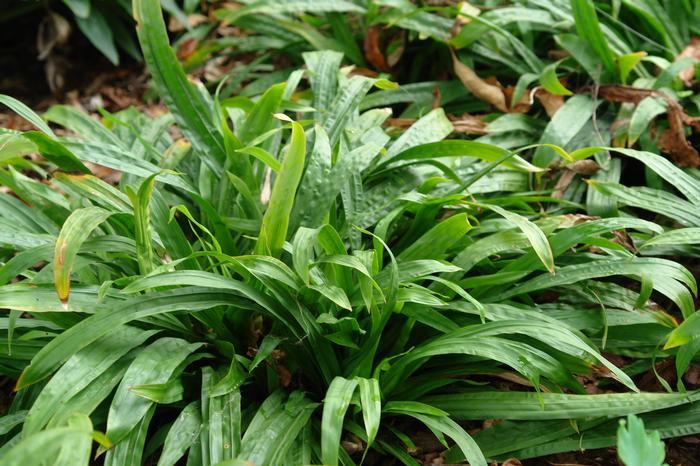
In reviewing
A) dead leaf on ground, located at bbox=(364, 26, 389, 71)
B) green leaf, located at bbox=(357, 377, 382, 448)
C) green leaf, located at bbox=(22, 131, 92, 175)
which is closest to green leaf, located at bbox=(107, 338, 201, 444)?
green leaf, located at bbox=(357, 377, 382, 448)

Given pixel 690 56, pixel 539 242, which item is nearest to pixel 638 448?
pixel 539 242

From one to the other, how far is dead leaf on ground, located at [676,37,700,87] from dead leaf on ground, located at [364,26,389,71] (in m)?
1.11

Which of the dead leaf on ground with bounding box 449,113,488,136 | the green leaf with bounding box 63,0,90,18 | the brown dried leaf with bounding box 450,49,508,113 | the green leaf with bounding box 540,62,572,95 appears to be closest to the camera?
the green leaf with bounding box 540,62,572,95

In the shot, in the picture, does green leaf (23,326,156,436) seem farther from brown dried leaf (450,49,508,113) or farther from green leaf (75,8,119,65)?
green leaf (75,8,119,65)

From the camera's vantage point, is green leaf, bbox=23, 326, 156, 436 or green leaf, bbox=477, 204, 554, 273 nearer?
green leaf, bbox=23, 326, 156, 436

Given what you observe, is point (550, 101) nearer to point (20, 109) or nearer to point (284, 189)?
point (284, 189)

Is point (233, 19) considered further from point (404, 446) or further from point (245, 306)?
point (404, 446)

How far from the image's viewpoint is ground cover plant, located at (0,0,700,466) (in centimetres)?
169

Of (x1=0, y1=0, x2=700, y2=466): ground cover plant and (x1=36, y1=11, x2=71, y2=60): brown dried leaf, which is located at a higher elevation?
(x1=36, y1=11, x2=71, y2=60): brown dried leaf

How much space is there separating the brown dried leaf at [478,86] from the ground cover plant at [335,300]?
0.43 m

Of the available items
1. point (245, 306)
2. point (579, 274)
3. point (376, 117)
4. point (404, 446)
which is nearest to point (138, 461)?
point (245, 306)

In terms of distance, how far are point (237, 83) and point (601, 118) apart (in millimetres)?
1526

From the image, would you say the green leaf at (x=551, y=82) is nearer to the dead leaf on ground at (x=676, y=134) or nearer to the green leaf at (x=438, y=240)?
the dead leaf on ground at (x=676, y=134)

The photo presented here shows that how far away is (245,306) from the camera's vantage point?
5.92 ft
